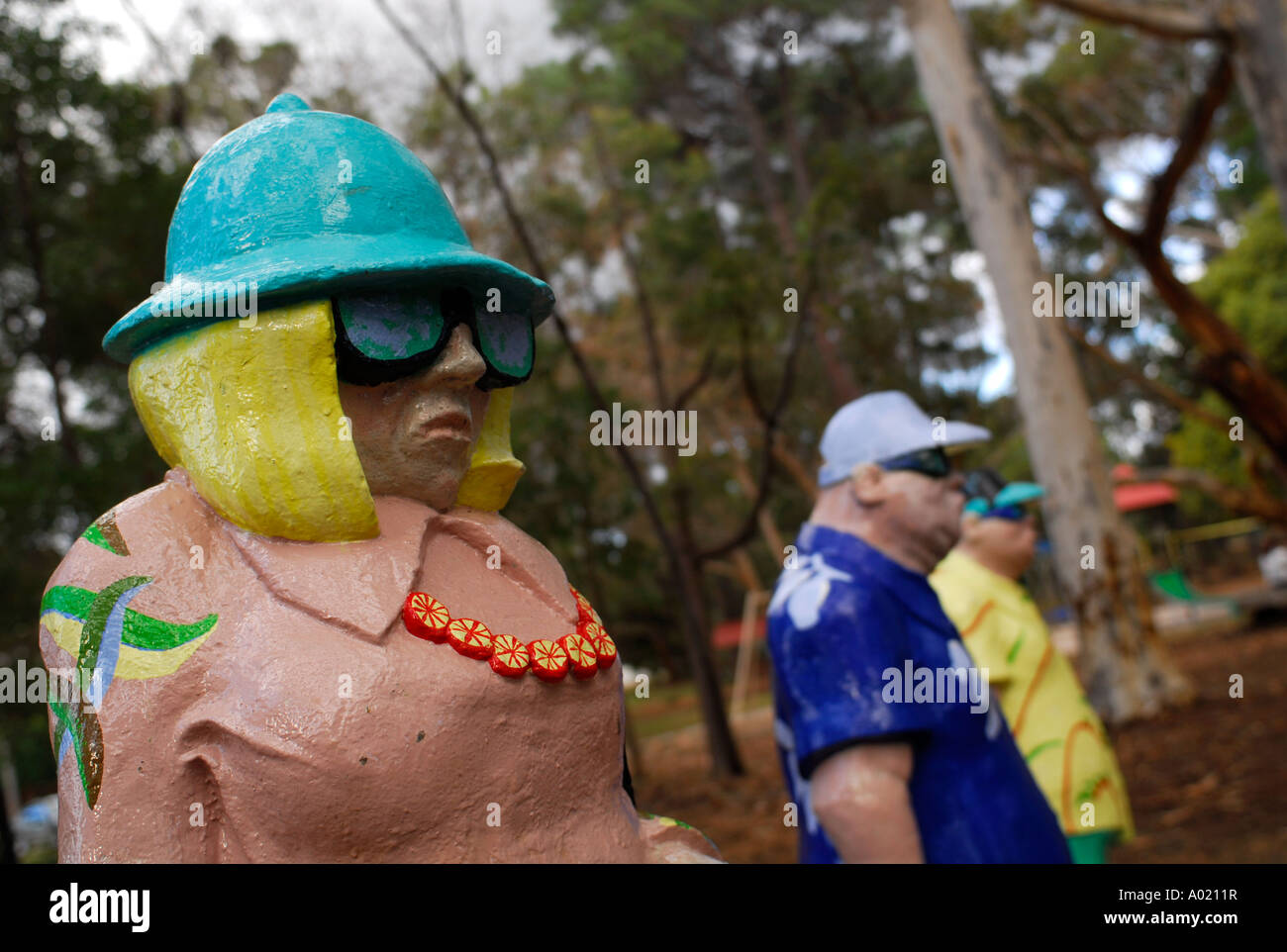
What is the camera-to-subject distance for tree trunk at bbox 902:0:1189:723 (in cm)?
841

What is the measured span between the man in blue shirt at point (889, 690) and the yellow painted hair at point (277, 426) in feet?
4.29

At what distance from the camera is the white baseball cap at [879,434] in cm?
294

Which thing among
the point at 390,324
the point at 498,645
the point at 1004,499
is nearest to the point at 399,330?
the point at 390,324

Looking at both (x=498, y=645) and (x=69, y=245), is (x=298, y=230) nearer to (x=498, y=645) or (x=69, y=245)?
(x=498, y=645)

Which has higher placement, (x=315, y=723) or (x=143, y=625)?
(x=143, y=625)

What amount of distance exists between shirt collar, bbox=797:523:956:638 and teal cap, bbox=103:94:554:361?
1.28 meters

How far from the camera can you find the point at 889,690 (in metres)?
2.56

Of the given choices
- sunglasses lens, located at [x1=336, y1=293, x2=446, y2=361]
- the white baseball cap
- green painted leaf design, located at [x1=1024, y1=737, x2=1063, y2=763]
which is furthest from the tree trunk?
sunglasses lens, located at [x1=336, y1=293, x2=446, y2=361]

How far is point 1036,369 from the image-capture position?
8.55 m

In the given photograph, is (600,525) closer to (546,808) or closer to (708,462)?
(708,462)

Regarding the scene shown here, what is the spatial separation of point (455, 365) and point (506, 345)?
0.17 meters

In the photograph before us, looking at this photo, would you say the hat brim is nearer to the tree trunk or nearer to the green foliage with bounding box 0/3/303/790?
the green foliage with bounding box 0/3/303/790
